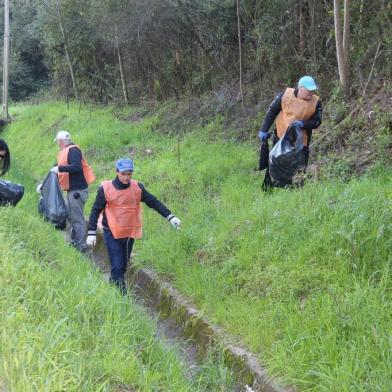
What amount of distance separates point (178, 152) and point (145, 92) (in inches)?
315

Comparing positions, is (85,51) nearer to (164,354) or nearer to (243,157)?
(243,157)

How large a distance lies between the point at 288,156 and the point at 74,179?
9.90 feet

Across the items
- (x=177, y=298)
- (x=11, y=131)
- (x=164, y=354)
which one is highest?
(x=164, y=354)

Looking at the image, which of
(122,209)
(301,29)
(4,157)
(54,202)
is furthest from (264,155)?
(301,29)

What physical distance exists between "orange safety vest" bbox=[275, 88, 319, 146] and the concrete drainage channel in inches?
98.4

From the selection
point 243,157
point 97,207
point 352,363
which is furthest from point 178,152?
point 352,363

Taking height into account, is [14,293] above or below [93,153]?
above

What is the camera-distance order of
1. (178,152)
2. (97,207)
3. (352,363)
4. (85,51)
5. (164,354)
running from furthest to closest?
(85,51)
(178,152)
(97,207)
(164,354)
(352,363)

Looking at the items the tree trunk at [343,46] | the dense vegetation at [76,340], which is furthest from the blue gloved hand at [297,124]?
the dense vegetation at [76,340]

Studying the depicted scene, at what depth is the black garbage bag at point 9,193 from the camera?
6.21 m

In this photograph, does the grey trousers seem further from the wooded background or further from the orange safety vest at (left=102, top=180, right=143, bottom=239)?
the wooded background

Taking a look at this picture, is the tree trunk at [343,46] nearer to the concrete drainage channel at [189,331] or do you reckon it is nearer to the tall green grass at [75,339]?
the concrete drainage channel at [189,331]

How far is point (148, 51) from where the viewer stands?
16.3 meters

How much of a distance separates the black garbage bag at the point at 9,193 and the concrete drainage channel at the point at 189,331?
4.95ft
